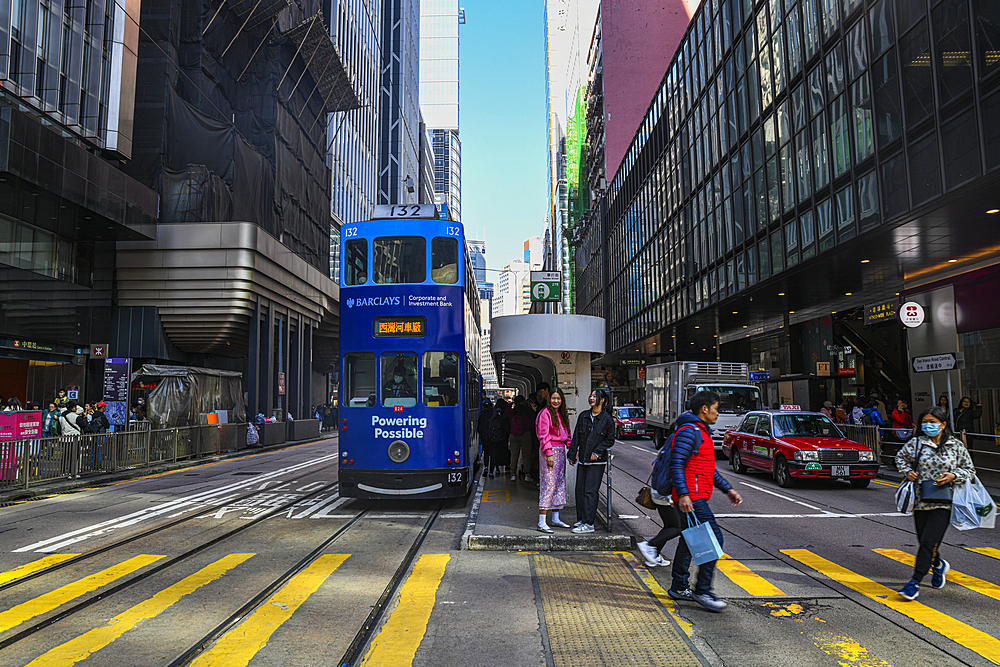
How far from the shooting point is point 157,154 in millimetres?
30969

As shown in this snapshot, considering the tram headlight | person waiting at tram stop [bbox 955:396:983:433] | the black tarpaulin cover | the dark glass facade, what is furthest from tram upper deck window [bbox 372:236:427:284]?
Answer: the black tarpaulin cover

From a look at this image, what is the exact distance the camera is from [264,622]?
5.42 meters

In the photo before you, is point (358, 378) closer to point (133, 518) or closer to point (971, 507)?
point (133, 518)

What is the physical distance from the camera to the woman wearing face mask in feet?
19.7

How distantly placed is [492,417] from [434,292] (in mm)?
5082

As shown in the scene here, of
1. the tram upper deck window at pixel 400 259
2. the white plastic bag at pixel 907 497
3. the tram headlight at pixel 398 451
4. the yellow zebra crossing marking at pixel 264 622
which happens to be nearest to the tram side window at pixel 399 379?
the tram headlight at pixel 398 451

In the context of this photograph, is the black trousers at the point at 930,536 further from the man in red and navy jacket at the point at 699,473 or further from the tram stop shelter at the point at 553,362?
the tram stop shelter at the point at 553,362

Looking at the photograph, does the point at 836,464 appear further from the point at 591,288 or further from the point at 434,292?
the point at 591,288

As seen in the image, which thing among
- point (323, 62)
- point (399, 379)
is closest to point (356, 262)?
point (399, 379)

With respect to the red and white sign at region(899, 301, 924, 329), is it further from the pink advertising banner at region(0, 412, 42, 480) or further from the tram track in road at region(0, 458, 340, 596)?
the pink advertising banner at region(0, 412, 42, 480)

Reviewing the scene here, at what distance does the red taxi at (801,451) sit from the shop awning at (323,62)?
37.9 metres

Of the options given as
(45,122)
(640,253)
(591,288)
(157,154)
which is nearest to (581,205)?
(591,288)

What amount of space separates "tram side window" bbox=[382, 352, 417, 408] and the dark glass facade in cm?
1166

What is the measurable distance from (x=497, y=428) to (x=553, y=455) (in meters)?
6.37
